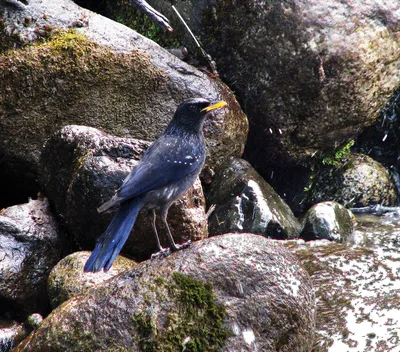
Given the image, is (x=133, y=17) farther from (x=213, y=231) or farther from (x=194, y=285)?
(x=194, y=285)

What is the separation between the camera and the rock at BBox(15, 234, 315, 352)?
15.0 feet

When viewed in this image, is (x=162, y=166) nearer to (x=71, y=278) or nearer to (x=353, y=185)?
(x=71, y=278)

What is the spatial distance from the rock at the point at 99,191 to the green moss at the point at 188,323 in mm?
1725

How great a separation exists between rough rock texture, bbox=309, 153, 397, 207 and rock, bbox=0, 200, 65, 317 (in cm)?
395

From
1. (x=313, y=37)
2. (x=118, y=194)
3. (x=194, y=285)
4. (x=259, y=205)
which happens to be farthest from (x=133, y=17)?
(x=194, y=285)

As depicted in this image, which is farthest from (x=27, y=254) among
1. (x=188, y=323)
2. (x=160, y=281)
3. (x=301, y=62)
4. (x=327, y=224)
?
(x=301, y=62)

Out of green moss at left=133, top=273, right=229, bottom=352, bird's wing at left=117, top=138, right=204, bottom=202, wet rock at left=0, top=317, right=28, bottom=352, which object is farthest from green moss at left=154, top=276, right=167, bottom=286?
wet rock at left=0, top=317, right=28, bottom=352

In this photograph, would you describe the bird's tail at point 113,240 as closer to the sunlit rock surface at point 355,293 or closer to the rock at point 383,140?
the sunlit rock surface at point 355,293

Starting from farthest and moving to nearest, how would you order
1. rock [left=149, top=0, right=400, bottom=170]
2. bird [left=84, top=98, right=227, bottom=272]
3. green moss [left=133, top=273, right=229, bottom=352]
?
rock [left=149, top=0, right=400, bottom=170]
bird [left=84, top=98, right=227, bottom=272]
green moss [left=133, top=273, right=229, bottom=352]

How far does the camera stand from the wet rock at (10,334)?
19.7ft

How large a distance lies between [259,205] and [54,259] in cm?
253

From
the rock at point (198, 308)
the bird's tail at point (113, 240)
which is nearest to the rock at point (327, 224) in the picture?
the rock at point (198, 308)

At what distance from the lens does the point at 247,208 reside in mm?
7922

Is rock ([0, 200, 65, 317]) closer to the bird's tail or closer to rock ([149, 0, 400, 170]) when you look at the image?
the bird's tail
